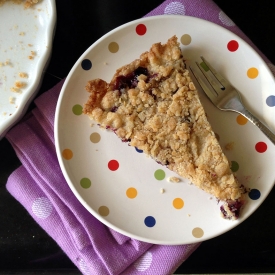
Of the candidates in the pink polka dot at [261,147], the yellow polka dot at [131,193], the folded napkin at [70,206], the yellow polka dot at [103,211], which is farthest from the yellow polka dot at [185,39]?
the yellow polka dot at [103,211]

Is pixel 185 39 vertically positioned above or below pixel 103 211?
above

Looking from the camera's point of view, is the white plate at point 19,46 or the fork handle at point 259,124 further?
the white plate at point 19,46

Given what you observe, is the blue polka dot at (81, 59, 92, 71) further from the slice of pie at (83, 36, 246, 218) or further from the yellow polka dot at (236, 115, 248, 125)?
the yellow polka dot at (236, 115, 248, 125)

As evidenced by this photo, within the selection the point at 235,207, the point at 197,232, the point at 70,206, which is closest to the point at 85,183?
the point at 70,206

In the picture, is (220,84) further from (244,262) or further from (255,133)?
(244,262)

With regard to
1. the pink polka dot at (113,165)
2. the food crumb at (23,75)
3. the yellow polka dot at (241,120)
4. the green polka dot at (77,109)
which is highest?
the food crumb at (23,75)

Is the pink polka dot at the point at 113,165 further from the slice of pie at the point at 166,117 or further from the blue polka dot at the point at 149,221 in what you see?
the blue polka dot at the point at 149,221

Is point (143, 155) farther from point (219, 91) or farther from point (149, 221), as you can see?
point (219, 91)

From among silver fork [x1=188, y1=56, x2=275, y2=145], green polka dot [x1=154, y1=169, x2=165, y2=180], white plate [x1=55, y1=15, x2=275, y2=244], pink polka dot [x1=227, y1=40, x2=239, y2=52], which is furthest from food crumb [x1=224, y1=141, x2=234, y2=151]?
pink polka dot [x1=227, y1=40, x2=239, y2=52]
